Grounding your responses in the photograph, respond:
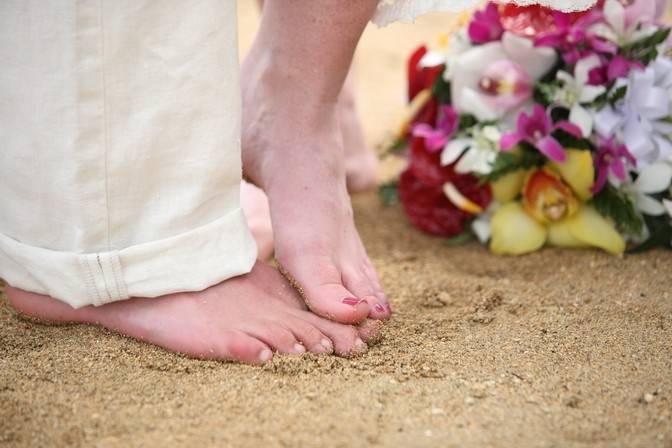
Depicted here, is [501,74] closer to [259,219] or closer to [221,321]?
[259,219]

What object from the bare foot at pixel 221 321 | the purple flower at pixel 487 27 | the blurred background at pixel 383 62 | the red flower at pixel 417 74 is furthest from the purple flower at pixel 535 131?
the blurred background at pixel 383 62

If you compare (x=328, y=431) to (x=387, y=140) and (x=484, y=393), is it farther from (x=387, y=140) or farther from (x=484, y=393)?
(x=387, y=140)

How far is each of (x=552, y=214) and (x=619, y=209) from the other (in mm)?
123

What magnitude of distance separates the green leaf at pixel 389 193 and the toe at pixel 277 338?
0.80m

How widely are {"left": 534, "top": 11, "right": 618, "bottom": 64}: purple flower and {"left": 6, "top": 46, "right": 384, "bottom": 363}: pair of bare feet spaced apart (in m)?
0.50

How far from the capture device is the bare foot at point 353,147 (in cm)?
188

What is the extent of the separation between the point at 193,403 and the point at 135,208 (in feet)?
0.90

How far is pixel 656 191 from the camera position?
145 cm

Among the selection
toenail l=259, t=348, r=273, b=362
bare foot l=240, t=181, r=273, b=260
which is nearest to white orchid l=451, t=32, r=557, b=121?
bare foot l=240, t=181, r=273, b=260

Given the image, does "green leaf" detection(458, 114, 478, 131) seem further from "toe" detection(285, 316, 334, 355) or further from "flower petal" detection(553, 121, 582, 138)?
"toe" detection(285, 316, 334, 355)

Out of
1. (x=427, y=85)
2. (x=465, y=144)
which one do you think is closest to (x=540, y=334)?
(x=465, y=144)

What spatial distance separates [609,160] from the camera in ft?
4.87

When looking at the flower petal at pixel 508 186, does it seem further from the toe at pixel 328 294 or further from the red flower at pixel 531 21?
the toe at pixel 328 294

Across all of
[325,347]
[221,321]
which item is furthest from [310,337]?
[221,321]
